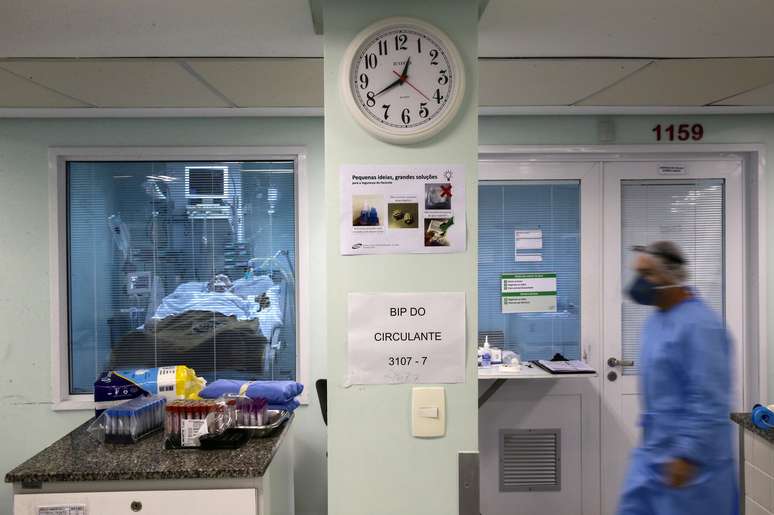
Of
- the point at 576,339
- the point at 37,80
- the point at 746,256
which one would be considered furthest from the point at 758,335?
the point at 37,80

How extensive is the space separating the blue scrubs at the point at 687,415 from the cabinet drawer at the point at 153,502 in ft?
4.79

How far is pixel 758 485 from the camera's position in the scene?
222cm

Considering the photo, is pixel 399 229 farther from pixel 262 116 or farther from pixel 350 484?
pixel 262 116

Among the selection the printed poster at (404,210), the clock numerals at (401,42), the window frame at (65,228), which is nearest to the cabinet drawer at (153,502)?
the printed poster at (404,210)

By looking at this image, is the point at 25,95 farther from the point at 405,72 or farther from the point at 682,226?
the point at 682,226

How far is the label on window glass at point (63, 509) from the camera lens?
5.70 feet

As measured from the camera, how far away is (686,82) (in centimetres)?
238

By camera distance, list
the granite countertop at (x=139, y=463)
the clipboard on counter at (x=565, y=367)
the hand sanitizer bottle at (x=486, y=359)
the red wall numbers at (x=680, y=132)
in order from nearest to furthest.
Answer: the granite countertop at (x=139, y=463)
the clipboard on counter at (x=565, y=367)
the hand sanitizer bottle at (x=486, y=359)
the red wall numbers at (x=680, y=132)

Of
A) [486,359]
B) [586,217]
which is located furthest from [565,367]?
[586,217]

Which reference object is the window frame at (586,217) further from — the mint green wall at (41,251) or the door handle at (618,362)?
the mint green wall at (41,251)

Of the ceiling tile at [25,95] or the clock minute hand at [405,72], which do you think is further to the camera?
Result: the ceiling tile at [25,95]

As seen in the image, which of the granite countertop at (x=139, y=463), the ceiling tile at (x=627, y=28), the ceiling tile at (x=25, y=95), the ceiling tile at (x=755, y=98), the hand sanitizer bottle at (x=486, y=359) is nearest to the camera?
the ceiling tile at (x=627, y=28)

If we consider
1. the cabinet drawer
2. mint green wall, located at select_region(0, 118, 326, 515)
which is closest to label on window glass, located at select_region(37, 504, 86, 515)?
the cabinet drawer

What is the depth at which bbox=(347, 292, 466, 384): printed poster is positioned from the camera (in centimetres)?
147
